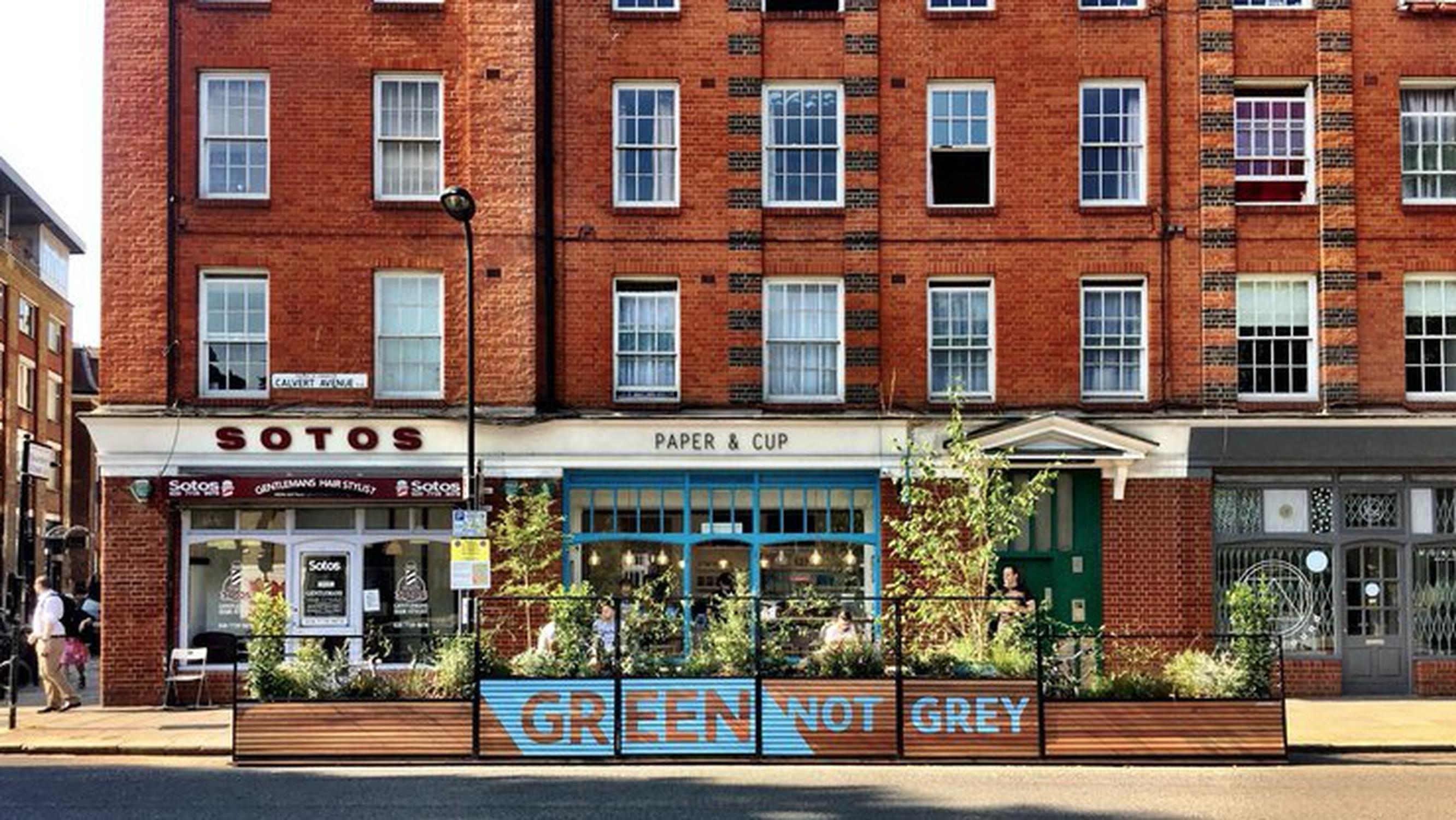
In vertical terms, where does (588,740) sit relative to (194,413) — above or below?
below

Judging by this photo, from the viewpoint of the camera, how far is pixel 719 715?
1697cm

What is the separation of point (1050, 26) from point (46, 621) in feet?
55.8

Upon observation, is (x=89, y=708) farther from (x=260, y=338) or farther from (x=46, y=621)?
(x=260, y=338)

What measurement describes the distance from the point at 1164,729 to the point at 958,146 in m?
10.7

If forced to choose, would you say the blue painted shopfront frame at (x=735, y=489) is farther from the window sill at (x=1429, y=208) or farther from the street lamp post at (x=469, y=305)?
the window sill at (x=1429, y=208)

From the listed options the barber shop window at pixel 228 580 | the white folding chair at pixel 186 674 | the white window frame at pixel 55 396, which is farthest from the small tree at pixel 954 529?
the white window frame at pixel 55 396

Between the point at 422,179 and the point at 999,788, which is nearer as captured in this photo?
the point at 999,788

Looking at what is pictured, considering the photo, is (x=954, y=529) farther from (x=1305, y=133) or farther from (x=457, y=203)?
(x=457, y=203)

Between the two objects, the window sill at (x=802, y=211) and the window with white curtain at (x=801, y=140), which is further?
the window with white curtain at (x=801, y=140)

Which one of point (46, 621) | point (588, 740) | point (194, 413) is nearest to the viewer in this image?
point (588, 740)

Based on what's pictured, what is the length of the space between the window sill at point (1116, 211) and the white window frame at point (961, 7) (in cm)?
340

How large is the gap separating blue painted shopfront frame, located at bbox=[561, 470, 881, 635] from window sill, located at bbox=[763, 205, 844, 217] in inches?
155

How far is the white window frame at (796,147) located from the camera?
24453 millimetres

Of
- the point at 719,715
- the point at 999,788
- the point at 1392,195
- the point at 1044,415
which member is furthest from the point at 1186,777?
the point at 1392,195
